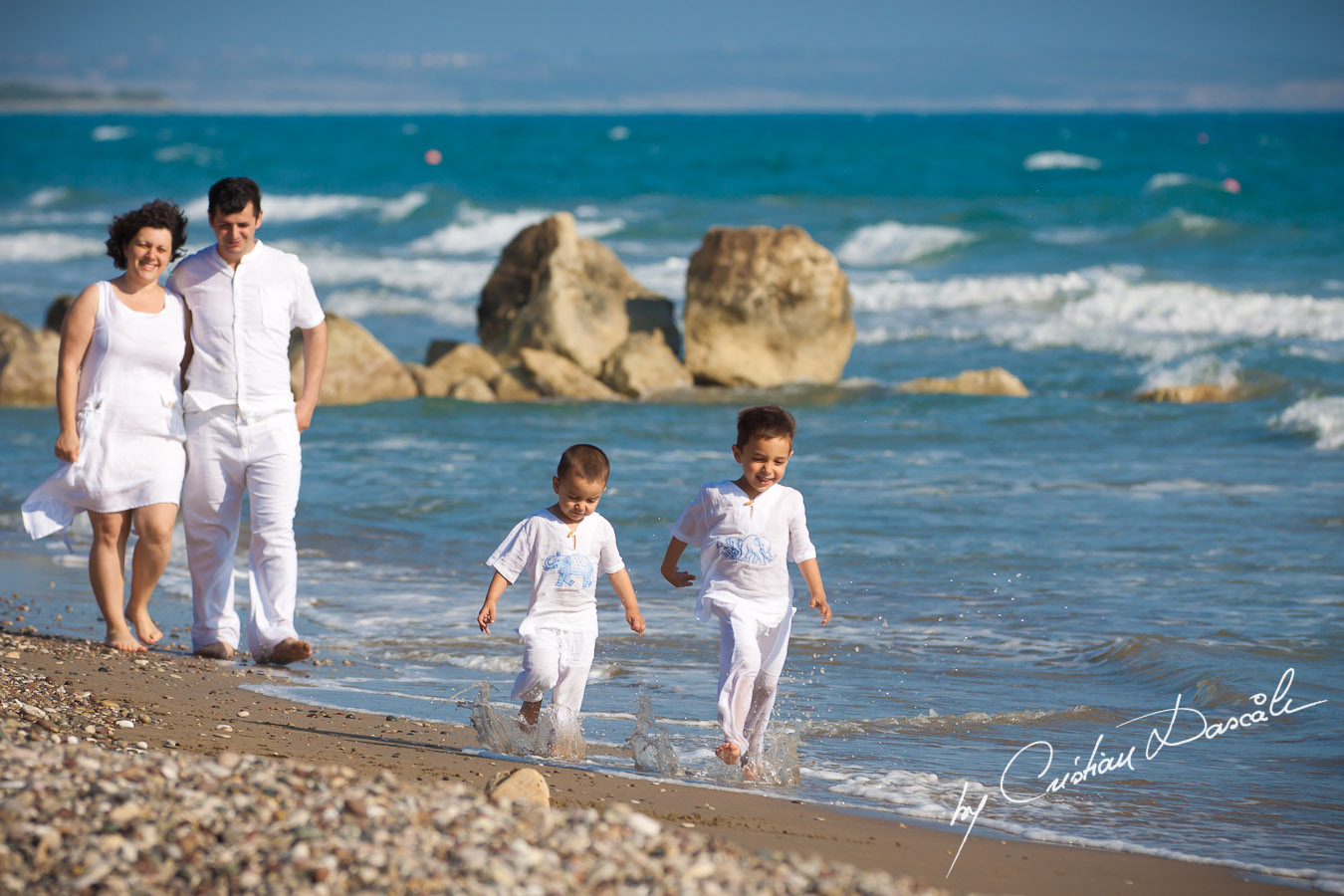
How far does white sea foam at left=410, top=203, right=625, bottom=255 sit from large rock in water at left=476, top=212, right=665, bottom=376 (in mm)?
17588

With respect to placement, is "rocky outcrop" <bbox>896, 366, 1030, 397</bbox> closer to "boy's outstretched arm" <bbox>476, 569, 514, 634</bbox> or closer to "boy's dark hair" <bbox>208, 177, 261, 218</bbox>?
"boy's dark hair" <bbox>208, 177, 261, 218</bbox>

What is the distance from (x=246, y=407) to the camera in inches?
225

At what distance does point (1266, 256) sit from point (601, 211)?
703 inches

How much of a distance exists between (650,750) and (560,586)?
63cm

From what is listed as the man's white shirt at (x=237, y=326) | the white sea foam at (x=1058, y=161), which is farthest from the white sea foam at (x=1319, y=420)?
the white sea foam at (x=1058, y=161)

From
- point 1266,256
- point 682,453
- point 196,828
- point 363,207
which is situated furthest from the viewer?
point 363,207

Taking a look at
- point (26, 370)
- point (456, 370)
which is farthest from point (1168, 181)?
point (26, 370)

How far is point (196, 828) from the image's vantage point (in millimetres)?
3297

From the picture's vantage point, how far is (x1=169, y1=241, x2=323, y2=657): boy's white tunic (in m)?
5.71

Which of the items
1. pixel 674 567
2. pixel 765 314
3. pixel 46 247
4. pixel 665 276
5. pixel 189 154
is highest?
pixel 189 154

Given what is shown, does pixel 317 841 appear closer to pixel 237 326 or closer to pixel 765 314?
pixel 237 326

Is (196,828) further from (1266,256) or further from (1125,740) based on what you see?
(1266,256)

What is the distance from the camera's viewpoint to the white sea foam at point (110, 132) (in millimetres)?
83500

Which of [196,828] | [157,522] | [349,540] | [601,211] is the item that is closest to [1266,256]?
[601,211]
